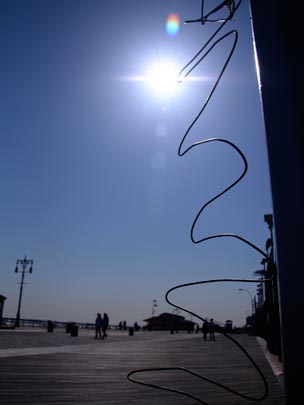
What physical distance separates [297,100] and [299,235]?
0.43 m

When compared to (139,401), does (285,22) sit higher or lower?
higher

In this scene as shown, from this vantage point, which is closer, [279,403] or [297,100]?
[297,100]

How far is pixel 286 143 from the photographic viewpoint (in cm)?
108

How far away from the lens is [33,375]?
5.41 m

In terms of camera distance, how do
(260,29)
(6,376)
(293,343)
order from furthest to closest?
(6,376) < (260,29) < (293,343)

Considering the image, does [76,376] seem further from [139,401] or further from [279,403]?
[279,403]

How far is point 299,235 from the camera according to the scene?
100 cm

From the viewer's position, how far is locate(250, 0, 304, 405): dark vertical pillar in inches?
38.5

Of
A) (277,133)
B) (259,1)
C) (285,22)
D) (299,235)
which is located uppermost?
(259,1)

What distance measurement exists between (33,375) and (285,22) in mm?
5898

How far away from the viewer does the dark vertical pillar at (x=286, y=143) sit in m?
0.98

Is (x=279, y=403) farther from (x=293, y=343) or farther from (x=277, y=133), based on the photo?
(x=277, y=133)

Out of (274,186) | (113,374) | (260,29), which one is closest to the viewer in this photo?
(274,186)

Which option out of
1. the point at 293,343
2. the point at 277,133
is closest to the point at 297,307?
the point at 293,343
